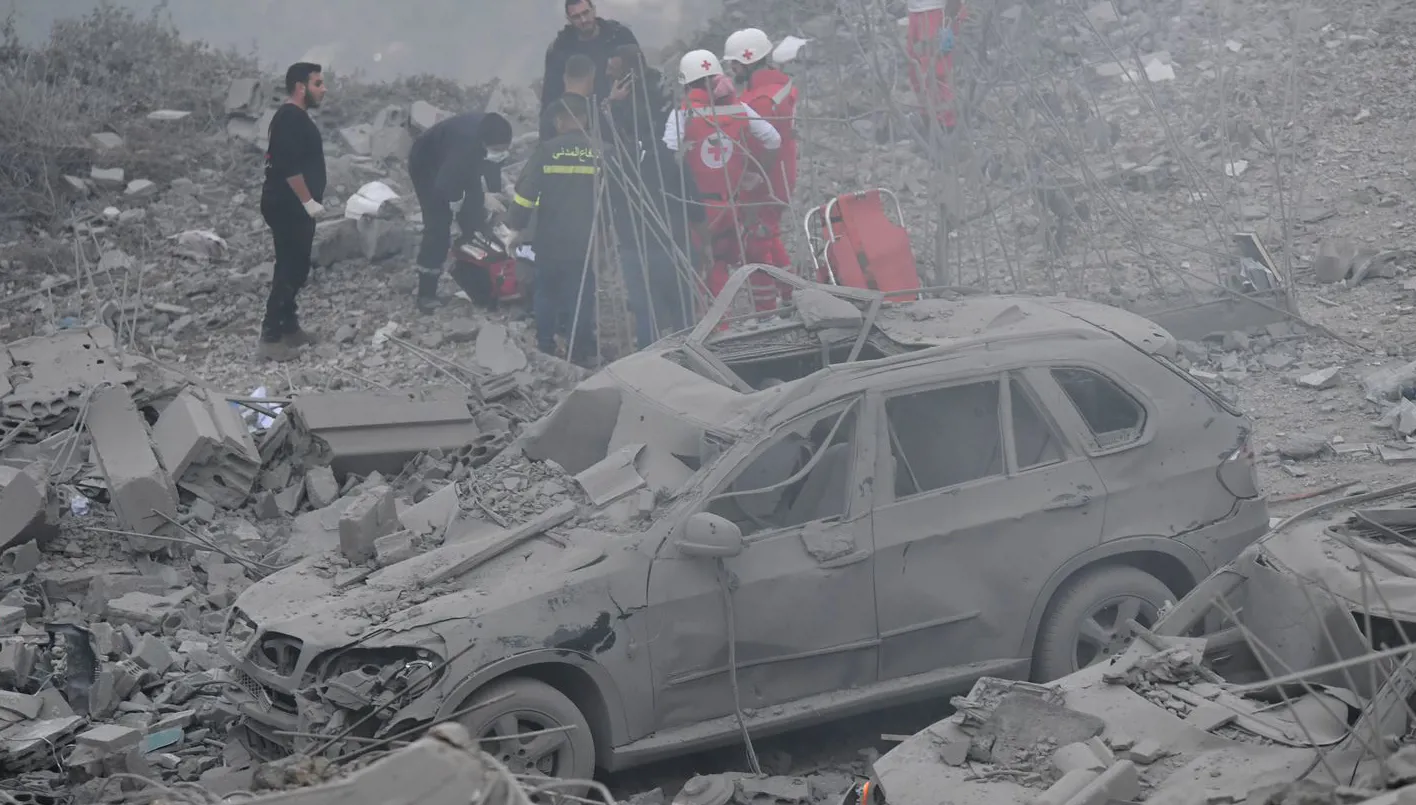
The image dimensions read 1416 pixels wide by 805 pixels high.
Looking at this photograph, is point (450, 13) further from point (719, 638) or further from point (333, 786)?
point (333, 786)

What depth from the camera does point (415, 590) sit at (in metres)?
5.30

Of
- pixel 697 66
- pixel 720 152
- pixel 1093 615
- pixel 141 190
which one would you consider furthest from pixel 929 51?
pixel 141 190

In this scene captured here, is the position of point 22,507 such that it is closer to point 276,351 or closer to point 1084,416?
point 276,351

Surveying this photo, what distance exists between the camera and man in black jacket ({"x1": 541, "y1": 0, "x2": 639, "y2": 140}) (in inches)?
437

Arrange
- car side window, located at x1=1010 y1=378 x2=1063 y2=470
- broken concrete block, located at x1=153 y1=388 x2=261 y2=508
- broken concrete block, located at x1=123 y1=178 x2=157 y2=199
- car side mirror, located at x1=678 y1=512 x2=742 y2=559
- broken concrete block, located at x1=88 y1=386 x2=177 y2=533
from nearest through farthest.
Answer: car side mirror, located at x1=678 y1=512 x2=742 y2=559, car side window, located at x1=1010 y1=378 x2=1063 y2=470, broken concrete block, located at x1=88 y1=386 x2=177 y2=533, broken concrete block, located at x1=153 y1=388 x2=261 y2=508, broken concrete block, located at x1=123 y1=178 x2=157 y2=199

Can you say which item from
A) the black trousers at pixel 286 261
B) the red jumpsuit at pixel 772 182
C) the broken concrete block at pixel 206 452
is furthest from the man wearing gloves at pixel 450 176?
the broken concrete block at pixel 206 452

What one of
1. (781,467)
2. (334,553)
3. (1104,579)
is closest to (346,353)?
(334,553)

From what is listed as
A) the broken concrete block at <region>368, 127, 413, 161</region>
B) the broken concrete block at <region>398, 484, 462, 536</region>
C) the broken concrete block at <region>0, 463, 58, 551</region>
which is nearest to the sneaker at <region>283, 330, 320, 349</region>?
the broken concrete block at <region>0, 463, 58, 551</region>

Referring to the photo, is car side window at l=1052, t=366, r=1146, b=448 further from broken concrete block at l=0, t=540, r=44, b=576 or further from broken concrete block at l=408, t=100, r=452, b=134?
broken concrete block at l=408, t=100, r=452, b=134

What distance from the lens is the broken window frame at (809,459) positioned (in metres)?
5.44

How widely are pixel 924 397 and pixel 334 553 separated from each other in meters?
2.53

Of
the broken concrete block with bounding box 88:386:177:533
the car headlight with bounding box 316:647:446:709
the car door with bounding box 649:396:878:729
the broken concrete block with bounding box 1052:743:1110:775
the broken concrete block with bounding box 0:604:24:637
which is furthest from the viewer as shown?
the broken concrete block with bounding box 88:386:177:533

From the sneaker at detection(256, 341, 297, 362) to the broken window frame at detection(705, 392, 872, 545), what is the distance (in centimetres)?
620

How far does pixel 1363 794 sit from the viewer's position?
11.3 ft
